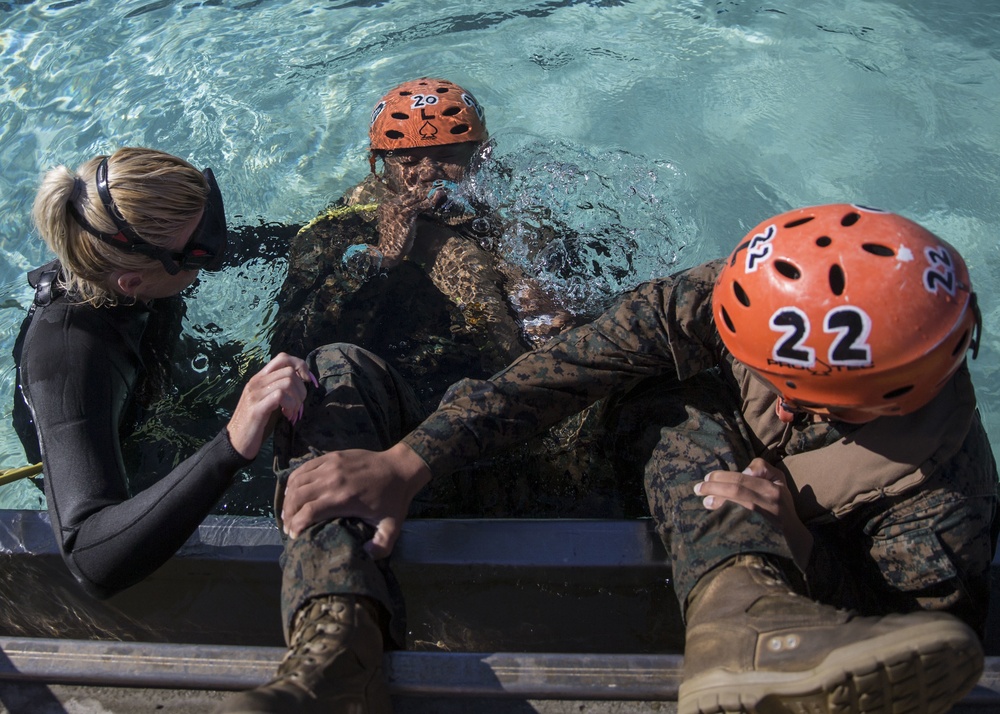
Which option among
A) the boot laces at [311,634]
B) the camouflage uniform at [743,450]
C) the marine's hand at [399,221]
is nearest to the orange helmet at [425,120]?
the marine's hand at [399,221]

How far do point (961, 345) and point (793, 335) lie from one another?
1.45 feet

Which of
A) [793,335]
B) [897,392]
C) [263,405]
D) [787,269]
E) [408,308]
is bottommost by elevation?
[408,308]

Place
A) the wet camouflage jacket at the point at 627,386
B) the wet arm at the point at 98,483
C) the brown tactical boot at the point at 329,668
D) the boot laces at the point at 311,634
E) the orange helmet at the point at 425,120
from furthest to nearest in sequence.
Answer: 1. the orange helmet at the point at 425,120
2. the wet camouflage jacket at the point at 627,386
3. the wet arm at the point at 98,483
4. the boot laces at the point at 311,634
5. the brown tactical boot at the point at 329,668

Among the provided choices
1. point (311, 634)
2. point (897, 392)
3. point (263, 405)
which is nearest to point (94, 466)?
point (263, 405)

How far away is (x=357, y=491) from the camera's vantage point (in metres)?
2.48

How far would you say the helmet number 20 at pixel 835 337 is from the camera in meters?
2.12

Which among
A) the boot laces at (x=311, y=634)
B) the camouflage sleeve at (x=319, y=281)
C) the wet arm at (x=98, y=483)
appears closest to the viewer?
the boot laces at (x=311, y=634)

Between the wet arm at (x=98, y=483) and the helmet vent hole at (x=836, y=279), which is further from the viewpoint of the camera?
the wet arm at (x=98, y=483)

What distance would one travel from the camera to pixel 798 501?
2582 millimetres

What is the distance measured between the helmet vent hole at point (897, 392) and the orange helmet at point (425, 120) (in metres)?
2.98

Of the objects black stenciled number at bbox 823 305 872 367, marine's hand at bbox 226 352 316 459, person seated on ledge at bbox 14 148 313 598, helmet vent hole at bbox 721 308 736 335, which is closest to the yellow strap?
person seated on ledge at bbox 14 148 313 598

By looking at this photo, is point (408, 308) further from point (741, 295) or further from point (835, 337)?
point (835, 337)

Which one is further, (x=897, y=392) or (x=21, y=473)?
(x=21, y=473)

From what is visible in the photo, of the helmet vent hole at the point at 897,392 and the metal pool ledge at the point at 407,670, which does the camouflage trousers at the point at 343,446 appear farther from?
the helmet vent hole at the point at 897,392
